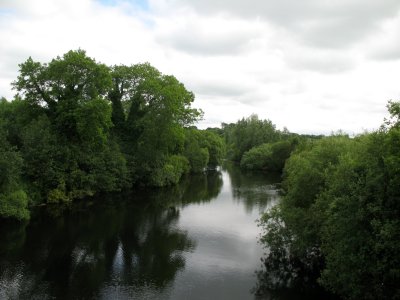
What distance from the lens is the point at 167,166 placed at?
61.7m

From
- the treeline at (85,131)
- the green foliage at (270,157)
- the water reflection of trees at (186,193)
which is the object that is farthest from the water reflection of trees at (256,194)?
the green foliage at (270,157)

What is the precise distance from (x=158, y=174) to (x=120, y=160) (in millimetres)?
8667

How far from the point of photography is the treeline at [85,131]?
4125 cm

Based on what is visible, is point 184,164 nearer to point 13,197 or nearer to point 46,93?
point 46,93

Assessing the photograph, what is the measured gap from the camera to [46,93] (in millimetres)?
46719

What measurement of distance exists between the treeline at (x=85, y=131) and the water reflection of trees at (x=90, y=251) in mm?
4183

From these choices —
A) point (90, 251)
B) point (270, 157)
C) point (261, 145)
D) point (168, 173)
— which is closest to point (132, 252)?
point (90, 251)

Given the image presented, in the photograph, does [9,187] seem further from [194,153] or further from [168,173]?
[194,153]

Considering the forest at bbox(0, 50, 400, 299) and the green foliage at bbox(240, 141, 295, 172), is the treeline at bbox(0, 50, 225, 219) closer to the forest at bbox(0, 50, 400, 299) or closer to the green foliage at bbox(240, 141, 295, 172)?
the forest at bbox(0, 50, 400, 299)

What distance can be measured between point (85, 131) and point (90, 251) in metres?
20.2

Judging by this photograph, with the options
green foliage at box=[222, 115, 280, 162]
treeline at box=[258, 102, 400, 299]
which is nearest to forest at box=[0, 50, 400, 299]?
treeline at box=[258, 102, 400, 299]

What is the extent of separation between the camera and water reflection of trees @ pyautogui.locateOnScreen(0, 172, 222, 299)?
2223 cm

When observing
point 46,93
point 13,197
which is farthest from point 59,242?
point 46,93

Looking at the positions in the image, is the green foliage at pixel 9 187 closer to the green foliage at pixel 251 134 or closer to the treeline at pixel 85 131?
the treeline at pixel 85 131
